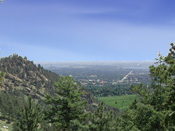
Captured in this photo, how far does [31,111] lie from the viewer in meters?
19.1

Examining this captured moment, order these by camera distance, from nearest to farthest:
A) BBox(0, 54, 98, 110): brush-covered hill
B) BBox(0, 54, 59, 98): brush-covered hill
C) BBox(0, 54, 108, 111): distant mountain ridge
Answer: BBox(0, 54, 98, 110): brush-covered hill < BBox(0, 54, 108, 111): distant mountain ridge < BBox(0, 54, 59, 98): brush-covered hill

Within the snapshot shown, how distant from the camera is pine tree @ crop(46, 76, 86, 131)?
50.1 ft

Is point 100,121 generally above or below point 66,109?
below

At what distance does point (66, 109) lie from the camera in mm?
16016

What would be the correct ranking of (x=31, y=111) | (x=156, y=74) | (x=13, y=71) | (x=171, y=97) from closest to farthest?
(x=171, y=97), (x=156, y=74), (x=31, y=111), (x=13, y=71)

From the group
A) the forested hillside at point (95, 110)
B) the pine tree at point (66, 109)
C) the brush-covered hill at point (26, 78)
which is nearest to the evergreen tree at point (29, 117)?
the forested hillside at point (95, 110)

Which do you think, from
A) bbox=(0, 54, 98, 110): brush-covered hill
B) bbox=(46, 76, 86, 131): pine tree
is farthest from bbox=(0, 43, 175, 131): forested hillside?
bbox=(0, 54, 98, 110): brush-covered hill

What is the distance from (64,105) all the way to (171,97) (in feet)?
30.4

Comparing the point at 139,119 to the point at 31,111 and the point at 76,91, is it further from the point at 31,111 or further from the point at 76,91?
the point at 31,111

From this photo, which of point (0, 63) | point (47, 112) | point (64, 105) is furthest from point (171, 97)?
point (0, 63)

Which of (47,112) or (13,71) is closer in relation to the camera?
(47,112)

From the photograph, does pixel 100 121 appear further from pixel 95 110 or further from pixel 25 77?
pixel 25 77

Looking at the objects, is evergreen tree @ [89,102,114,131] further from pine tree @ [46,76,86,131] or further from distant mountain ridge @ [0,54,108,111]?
distant mountain ridge @ [0,54,108,111]

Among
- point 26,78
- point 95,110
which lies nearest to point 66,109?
point 95,110
